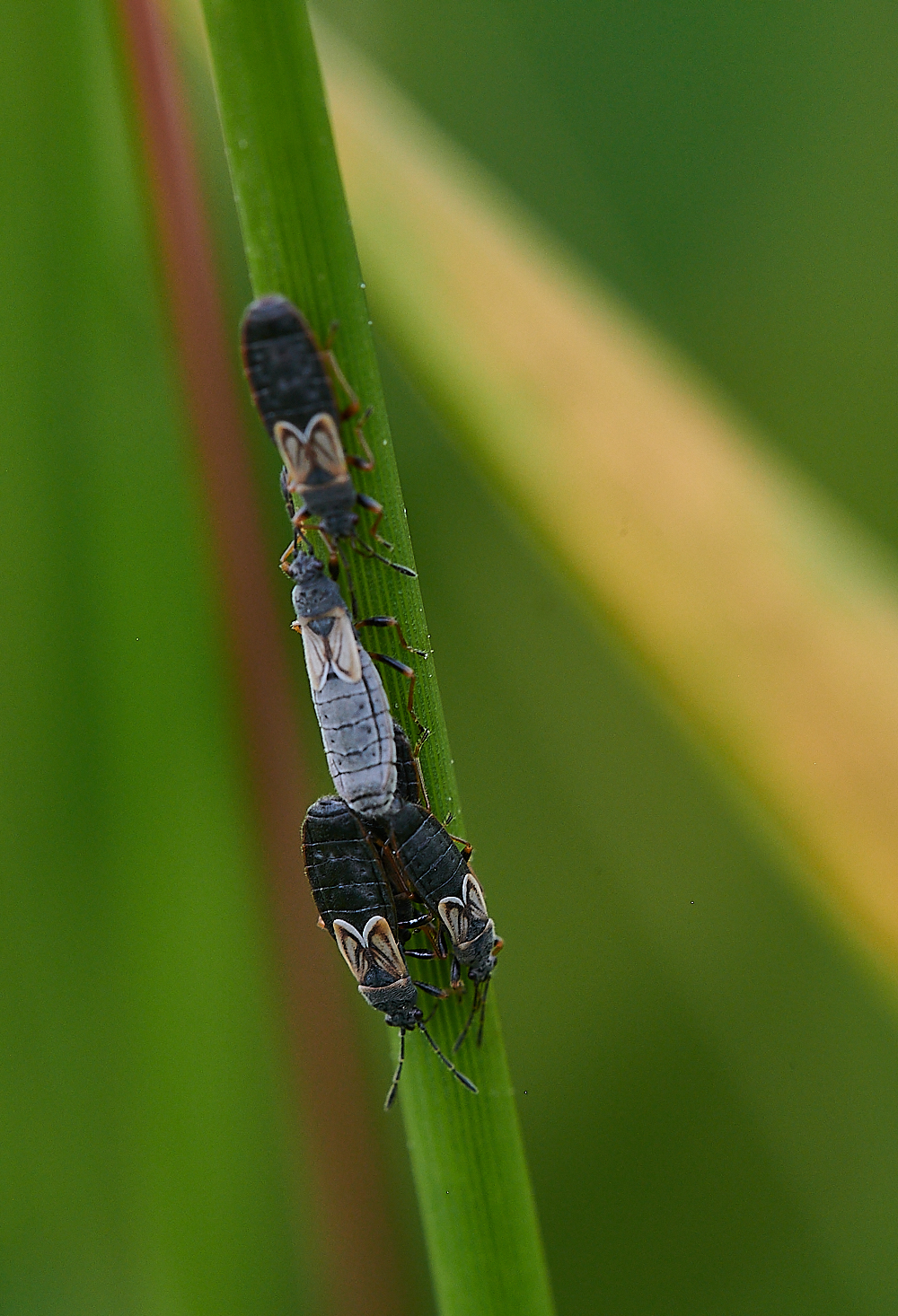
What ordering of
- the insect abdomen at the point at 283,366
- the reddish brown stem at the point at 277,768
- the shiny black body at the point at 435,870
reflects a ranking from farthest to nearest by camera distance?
1. the reddish brown stem at the point at 277,768
2. the shiny black body at the point at 435,870
3. the insect abdomen at the point at 283,366

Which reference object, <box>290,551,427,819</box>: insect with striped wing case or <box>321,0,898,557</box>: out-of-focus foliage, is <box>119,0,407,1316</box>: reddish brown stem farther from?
<box>321,0,898,557</box>: out-of-focus foliage

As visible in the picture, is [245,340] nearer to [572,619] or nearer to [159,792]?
[159,792]

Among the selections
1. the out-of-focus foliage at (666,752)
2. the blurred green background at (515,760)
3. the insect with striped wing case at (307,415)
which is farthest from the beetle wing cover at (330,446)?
the out-of-focus foliage at (666,752)

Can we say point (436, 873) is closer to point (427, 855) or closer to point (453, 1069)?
point (427, 855)

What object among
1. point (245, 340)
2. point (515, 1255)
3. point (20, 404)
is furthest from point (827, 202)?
point (515, 1255)

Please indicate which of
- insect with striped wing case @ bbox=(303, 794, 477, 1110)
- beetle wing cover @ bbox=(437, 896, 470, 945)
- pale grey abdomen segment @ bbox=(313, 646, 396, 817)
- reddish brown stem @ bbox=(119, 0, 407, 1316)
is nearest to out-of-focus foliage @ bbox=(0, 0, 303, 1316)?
reddish brown stem @ bbox=(119, 0, 407, 1316)

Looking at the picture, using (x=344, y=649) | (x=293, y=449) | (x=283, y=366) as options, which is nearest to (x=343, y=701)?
(x=344, y=649)

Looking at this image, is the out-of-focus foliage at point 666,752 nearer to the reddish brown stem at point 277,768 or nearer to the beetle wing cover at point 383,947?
the reddish brown stem at point 277,768
